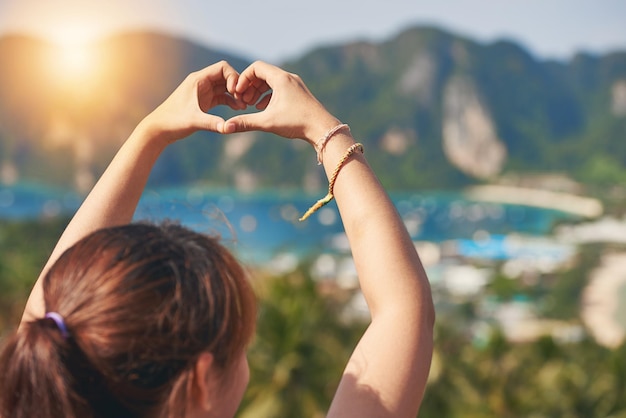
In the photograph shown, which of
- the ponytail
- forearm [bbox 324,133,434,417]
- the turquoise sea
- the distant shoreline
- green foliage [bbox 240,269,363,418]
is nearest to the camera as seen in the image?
the ponytail

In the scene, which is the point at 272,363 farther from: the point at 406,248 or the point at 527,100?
the point at 527,100

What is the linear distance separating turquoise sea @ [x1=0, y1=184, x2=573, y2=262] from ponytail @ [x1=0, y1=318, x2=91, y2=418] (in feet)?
187

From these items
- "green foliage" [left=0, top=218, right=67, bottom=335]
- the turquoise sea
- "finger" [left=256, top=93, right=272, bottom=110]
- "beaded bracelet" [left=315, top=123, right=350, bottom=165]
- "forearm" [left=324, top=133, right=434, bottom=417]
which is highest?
"finger" [left=256, top=93, right=272, bottom=110]

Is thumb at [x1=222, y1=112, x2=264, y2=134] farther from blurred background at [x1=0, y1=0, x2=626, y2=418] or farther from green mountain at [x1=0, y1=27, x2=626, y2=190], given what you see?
green mountain at [x1=0, y1=27, x2=626, y2=190]

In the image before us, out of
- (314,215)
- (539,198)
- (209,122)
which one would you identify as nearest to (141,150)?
(209,122)

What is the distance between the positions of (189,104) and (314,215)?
81651 millimetres

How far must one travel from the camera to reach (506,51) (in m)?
109

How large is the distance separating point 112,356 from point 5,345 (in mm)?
129

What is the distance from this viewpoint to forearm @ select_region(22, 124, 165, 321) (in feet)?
3.22

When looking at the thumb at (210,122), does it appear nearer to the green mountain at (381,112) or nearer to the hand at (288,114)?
the hand at (288,114)

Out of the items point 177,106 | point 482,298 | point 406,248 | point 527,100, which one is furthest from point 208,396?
point 527,100

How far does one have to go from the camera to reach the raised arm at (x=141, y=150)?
38.5 inches

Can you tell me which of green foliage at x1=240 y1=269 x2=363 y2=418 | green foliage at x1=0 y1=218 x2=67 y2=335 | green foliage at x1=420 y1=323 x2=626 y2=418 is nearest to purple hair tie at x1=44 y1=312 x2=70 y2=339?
green foliage at x1=240 y1=269 x2=363 y2=418

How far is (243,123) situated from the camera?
89 cm
